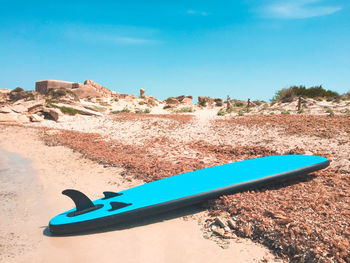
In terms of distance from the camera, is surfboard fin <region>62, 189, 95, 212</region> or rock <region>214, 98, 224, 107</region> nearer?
surfboard fin <region>62, 189, 95, 212</region>

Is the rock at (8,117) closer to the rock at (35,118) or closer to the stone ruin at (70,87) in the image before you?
the rock at (35,118)

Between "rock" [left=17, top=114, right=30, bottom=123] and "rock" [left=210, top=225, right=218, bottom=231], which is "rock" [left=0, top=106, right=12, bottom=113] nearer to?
"rock" [left=17, top=114, right=30, bottom=123]

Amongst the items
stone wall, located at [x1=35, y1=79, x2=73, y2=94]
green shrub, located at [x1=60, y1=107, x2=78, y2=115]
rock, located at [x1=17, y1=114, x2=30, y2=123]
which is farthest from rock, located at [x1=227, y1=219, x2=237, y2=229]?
stone wall, located at [x1=35, y1=79, x2=73, y2=94]

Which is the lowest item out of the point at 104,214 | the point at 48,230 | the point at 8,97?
the point at 48,230

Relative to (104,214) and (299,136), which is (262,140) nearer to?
(299,136)

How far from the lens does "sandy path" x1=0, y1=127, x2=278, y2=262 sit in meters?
2.75

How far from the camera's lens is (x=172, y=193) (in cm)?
362

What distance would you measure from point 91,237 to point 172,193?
3.87 ft

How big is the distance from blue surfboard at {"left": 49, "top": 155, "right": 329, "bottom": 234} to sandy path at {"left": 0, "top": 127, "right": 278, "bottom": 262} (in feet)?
0.62

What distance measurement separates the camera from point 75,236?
316cm

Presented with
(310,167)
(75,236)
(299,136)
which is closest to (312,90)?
(299,136)

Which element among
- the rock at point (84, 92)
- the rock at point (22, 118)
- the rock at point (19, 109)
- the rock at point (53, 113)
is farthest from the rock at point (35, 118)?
the rock at point (84, 92)

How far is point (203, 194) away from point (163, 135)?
6242 millimetres

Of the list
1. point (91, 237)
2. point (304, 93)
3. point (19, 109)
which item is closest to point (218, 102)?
point (304, 93)
